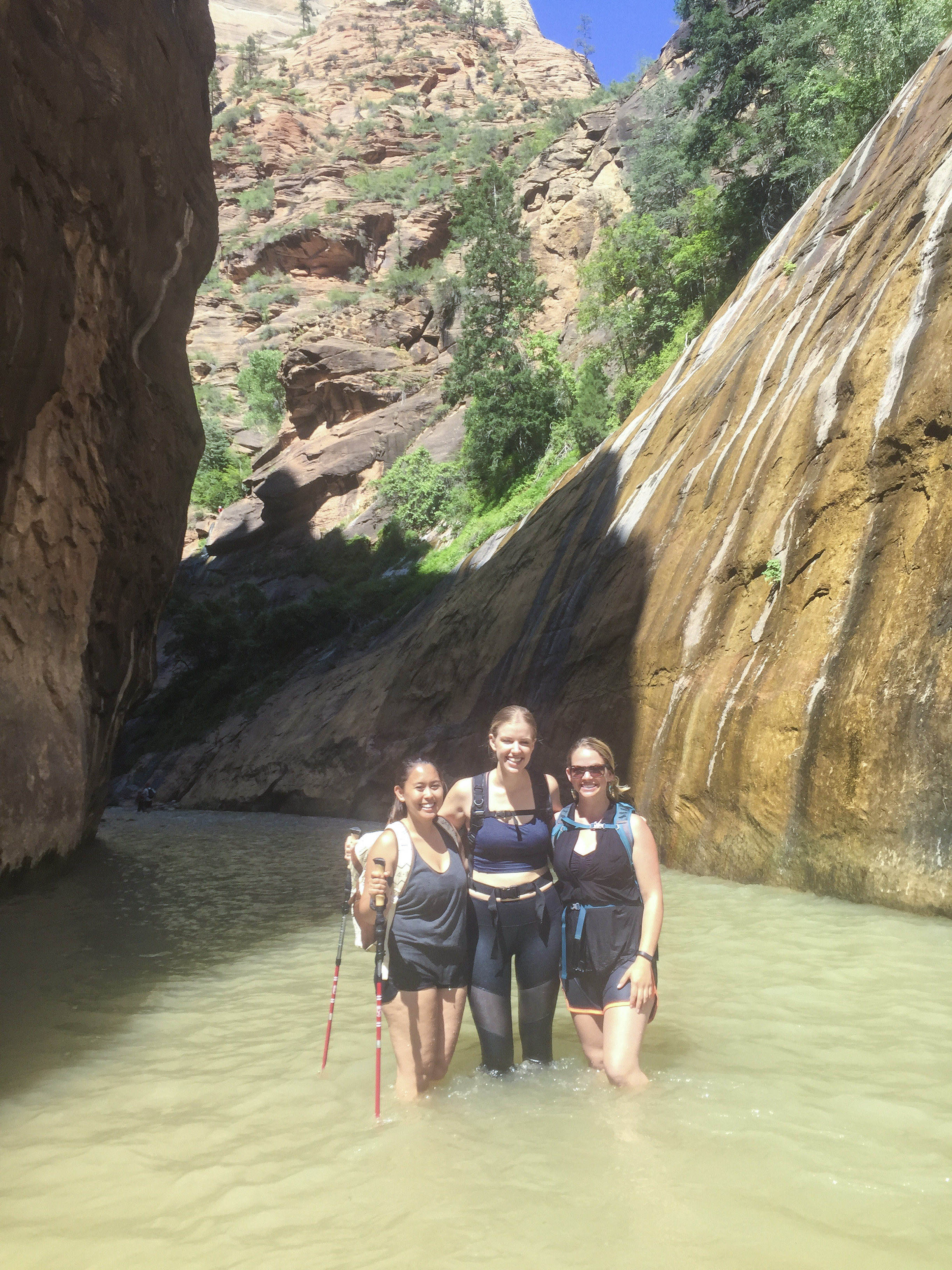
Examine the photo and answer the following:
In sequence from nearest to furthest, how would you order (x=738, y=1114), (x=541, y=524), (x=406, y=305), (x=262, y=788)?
(x=738, y=1114) < (x=541, y=524) < (x=262, y=788) < (x=406, y=305)

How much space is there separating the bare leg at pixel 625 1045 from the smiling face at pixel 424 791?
3.77 feet

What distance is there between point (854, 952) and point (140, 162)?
11.7m

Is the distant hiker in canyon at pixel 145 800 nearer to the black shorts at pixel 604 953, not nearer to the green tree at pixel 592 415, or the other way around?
the green tree at pixel 592 415

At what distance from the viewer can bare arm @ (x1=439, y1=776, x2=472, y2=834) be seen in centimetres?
395

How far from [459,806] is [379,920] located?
0.63 m

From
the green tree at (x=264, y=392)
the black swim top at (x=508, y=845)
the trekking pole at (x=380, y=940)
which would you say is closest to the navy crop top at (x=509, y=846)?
the black swim top at (x=508, y=845)

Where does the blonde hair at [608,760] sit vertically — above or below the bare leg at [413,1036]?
above

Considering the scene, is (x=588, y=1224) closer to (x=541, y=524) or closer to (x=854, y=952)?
(x=854, y=952)

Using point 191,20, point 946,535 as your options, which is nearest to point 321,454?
point 191,20

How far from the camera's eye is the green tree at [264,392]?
1964 inches

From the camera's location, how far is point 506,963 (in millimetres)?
3781

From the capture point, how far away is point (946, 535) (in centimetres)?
703

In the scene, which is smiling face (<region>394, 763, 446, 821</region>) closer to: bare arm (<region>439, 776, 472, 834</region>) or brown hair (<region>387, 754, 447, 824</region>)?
brown hair (<region>387, 754, 447, 824</region>)

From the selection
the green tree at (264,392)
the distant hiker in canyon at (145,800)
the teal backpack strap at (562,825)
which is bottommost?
the distant hiker in canyon at (145,800)
